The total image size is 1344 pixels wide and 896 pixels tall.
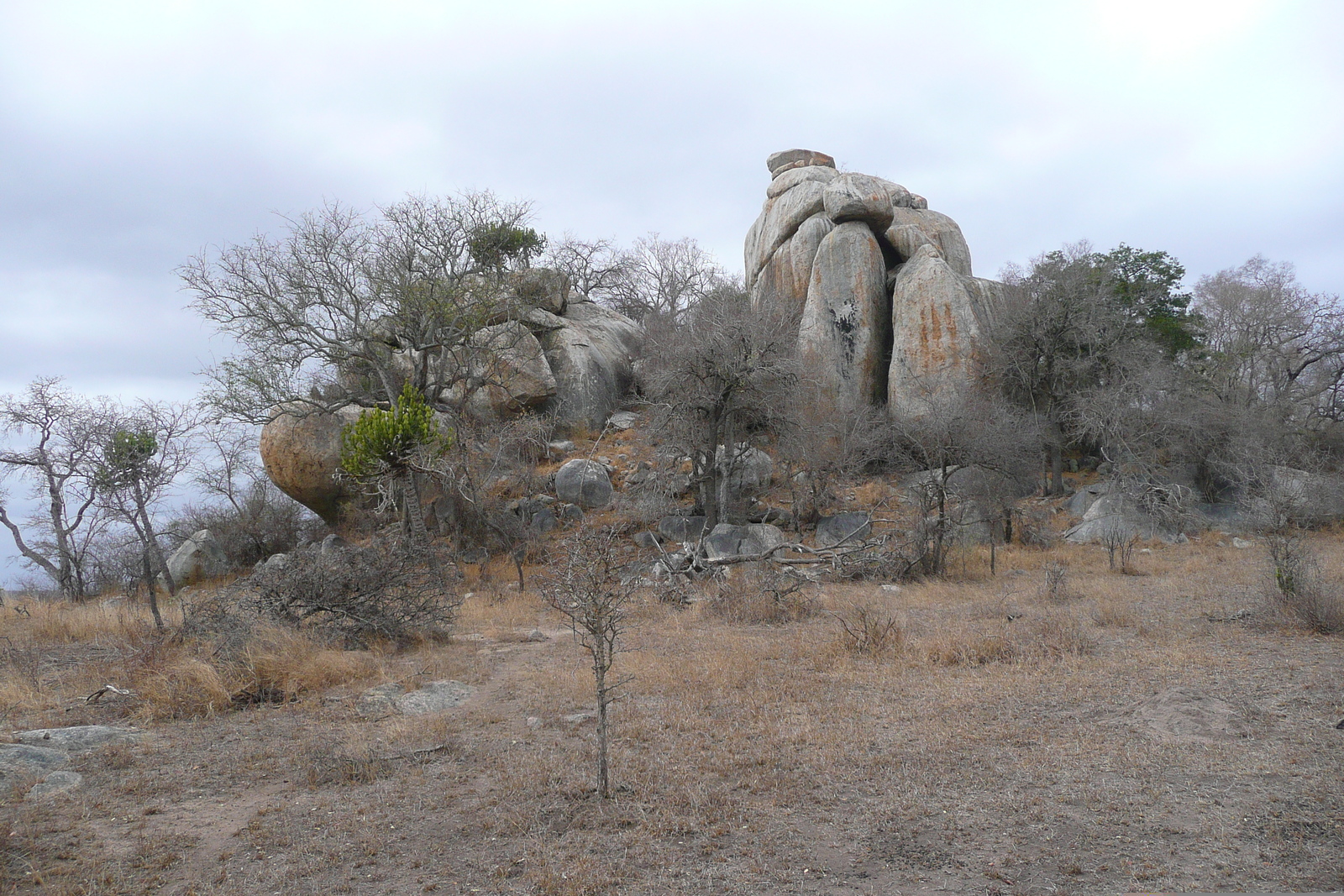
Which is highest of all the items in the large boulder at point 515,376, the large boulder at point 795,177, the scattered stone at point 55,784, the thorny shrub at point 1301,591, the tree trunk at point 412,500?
the large boulder at point 795,177

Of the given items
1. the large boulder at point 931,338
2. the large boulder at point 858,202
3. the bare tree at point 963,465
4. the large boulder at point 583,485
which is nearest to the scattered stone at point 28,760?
the bare tree at point 963,465

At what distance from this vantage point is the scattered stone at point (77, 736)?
19.6 feet

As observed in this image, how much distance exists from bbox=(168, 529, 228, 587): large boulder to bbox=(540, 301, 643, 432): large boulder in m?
9.90

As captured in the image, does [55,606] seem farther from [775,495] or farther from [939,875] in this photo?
[939,875]

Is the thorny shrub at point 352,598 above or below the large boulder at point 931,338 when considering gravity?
below

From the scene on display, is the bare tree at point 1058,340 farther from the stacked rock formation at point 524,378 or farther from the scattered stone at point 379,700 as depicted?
the scattered stone at point 379,700

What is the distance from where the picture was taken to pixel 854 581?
1495cm

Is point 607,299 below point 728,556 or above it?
above

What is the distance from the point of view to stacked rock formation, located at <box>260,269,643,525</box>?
850 inches

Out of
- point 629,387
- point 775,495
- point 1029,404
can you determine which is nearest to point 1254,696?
point 775,495

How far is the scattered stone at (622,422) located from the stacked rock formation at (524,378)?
0.40m

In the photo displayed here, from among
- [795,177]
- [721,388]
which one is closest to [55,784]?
[721,388]

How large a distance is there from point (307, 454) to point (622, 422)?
936 centimetres

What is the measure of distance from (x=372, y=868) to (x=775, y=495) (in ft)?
57.8
